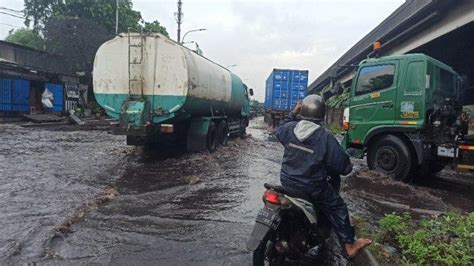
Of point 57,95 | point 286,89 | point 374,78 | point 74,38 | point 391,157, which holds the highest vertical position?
point 74,38

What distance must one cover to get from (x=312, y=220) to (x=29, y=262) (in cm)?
278

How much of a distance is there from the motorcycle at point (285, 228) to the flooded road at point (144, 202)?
2.12ft

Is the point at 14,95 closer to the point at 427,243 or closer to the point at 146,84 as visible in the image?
the point at 146,84

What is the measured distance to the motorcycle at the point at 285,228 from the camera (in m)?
3.53

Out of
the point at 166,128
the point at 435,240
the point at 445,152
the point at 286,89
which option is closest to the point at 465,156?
the point at 445,152

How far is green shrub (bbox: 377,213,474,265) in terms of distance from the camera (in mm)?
3674

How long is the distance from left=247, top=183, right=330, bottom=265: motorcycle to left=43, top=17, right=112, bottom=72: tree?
31.2 meters

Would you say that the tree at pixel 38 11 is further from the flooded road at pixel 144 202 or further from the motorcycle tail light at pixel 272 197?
the motorcycle tail light at pixel 272 197

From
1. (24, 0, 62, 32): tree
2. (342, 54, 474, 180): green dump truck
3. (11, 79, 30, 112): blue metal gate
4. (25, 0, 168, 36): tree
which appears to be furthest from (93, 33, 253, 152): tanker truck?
(24, 0, 62, 32): tree

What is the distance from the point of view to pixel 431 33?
12672mm

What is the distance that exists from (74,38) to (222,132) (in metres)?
21.8

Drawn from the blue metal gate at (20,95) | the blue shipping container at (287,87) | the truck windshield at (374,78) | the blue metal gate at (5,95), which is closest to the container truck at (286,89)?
the blue shipping container at (287,87)

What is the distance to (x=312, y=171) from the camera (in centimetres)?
378

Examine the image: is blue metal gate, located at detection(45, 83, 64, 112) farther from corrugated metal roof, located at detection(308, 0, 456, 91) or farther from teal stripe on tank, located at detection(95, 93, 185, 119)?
corrugated metal roof, located at detection(308, 0, 456, 91)
